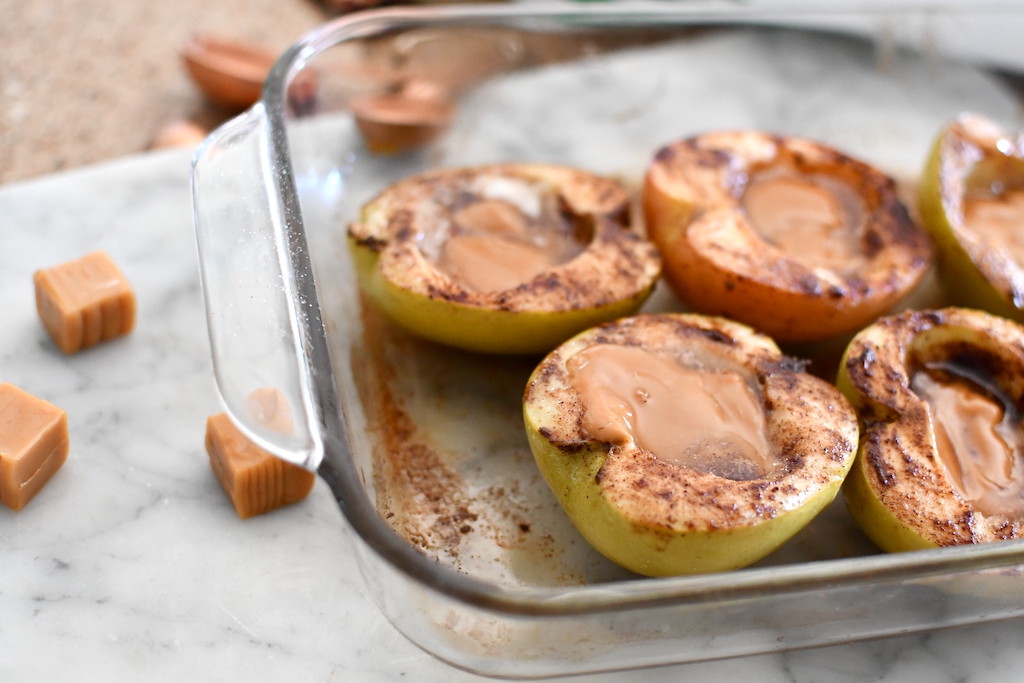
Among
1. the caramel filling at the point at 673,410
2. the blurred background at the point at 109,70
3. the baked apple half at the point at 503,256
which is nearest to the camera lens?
the caramel filling at the point at 673,410

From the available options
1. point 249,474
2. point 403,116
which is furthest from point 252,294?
point 403,116

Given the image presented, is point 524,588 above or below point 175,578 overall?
above

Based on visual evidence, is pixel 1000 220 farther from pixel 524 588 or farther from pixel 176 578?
pixel 176 578

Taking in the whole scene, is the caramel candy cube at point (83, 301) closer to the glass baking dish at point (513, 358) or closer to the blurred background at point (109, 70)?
the glass baking dish at point (513, 358)

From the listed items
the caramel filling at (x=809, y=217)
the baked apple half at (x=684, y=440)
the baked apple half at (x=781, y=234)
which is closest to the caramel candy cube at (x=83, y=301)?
the baked apple half at (x=684, y=440)

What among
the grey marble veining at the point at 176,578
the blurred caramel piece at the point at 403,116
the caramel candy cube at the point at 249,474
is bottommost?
the grey marble veining at the point at 176,578

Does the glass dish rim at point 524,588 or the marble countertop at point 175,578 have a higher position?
the glass dish rim at point 524,588

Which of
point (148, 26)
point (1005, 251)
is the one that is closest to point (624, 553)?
point (1005, 251)
